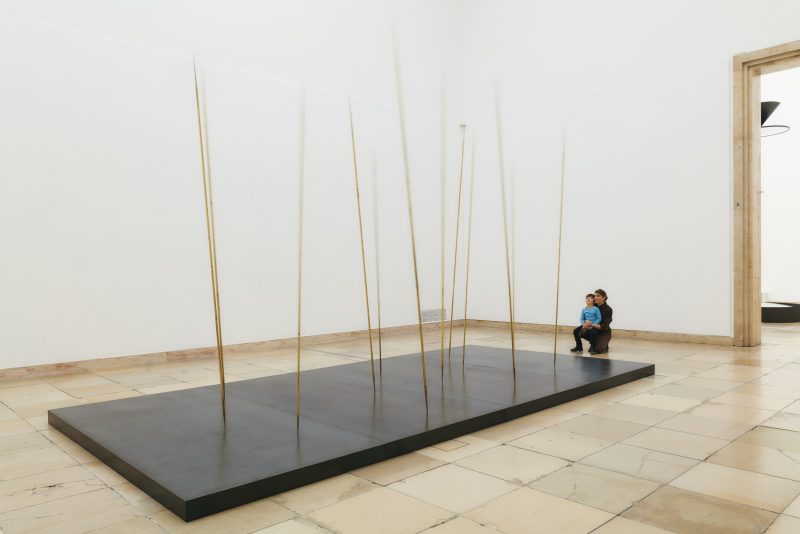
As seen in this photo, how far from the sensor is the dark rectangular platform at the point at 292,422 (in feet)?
5.62

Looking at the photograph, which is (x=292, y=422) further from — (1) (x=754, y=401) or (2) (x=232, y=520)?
(1) (x=754, y=401)

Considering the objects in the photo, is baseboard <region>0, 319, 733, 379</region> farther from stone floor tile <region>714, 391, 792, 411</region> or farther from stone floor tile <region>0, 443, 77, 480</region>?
stone floor tile <region>714, 391, 792, 411</region>

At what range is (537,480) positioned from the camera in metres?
1.79

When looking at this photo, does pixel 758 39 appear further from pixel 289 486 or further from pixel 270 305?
pixel 289 486

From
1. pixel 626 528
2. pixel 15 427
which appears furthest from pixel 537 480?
pixel 15 427

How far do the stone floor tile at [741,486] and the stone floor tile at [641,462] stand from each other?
4cm

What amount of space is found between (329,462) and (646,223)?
3944 millimetres

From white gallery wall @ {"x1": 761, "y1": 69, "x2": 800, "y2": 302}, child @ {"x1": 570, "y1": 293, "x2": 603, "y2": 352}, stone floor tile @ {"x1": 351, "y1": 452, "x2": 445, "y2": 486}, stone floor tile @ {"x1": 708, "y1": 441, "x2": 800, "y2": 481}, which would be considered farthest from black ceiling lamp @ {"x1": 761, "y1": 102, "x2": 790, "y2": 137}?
stone floor tile @ {"x1": 351, "y1": 452, "x2": 445, "y2": 486}

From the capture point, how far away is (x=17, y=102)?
11.7 ft

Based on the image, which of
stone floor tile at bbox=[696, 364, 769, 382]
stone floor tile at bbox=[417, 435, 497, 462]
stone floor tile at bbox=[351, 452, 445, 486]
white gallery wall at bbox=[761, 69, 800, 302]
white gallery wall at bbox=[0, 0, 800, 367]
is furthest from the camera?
white gallery wall at bbox=[761, 69, 800, 302]

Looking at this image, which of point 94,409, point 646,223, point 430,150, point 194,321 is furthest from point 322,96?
point 94,409

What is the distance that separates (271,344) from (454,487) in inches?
123

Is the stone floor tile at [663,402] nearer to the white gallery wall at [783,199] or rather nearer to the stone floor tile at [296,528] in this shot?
the stone floor tile at [296,528]

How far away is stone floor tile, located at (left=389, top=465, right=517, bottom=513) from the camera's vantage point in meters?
1.64
